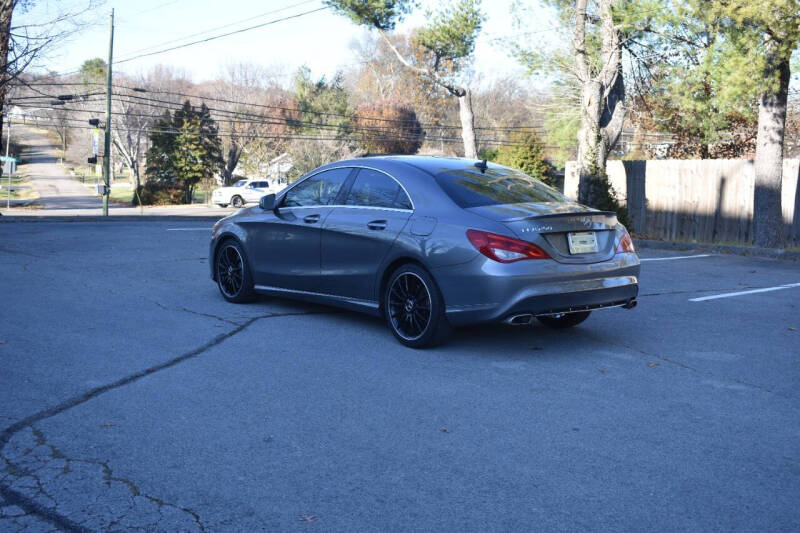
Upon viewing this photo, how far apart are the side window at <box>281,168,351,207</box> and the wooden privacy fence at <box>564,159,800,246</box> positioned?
13.2 metres

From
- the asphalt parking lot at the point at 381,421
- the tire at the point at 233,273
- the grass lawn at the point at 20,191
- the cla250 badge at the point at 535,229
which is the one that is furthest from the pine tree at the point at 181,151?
the cla250 badge at the point at 535,229

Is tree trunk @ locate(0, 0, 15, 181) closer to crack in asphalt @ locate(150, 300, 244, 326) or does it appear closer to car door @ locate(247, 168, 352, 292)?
crack in asphalt @ locate(150, 300, 244, 326)

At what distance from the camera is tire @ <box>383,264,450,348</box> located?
6.39m

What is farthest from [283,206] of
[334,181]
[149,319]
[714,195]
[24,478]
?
[714,195]

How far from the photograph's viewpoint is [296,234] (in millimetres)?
7863

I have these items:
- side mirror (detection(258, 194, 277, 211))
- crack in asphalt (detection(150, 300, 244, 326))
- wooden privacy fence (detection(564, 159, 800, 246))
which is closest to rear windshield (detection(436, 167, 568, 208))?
side mirror (detection(258, 194, 277, 211))

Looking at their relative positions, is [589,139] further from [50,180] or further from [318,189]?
[50,180]

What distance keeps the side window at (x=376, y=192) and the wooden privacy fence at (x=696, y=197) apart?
43.5 feet

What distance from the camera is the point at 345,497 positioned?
11.8ft

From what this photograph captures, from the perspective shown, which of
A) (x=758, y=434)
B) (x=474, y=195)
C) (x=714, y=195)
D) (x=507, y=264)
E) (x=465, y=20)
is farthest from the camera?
(x=465, y=20)

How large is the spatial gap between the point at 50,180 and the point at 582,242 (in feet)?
317

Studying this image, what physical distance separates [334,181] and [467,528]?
496 centimetres

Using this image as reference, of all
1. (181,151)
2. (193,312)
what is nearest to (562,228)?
(193,312)

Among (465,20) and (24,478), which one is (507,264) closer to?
(24,478)
